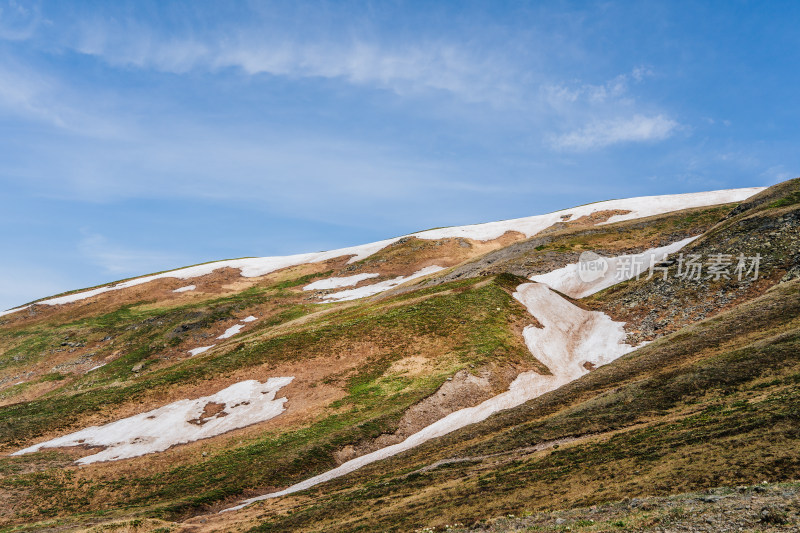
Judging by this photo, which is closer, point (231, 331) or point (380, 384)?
point (380, 384)

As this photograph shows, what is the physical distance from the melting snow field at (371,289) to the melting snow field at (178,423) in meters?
46.2

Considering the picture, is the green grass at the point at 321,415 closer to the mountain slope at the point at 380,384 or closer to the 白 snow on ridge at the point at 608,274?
the mountain slope at the point at 380,384

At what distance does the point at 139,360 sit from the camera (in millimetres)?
79688

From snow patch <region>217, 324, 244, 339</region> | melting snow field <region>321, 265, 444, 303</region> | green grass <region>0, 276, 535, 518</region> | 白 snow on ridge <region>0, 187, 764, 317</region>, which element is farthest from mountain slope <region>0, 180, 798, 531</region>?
白 snow on ridge <region>0, 187, 764, 317</region>

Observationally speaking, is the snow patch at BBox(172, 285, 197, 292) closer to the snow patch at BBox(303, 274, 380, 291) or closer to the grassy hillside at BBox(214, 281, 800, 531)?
the snow patch at BBox(303, 274, 380, 291)

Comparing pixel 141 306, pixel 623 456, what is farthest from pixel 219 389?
pixel 141 306

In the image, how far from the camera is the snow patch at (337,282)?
10800cm

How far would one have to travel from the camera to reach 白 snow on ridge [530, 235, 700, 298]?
71.8 m

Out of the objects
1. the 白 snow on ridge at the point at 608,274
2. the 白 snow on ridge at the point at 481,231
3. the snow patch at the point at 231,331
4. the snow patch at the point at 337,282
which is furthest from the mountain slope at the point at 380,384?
the 白 snow on ridge at the point at 481,231

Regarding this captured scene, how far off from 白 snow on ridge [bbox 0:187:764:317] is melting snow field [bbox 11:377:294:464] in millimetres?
70686

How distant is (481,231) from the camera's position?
128125 mm

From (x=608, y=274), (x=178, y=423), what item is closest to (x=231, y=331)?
(x=178, y=423)

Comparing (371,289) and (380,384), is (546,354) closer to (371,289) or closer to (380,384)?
(380,384)

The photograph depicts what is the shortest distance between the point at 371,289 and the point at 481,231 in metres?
39.8
